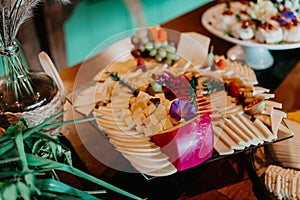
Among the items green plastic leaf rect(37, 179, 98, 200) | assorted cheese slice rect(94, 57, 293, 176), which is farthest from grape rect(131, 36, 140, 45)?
green plastic leaf rect(37, 179, 98, 200)

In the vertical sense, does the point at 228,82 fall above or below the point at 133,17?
above

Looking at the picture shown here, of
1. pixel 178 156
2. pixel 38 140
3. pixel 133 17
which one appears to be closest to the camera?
pixel 38 140

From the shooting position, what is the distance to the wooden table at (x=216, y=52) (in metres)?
0.84

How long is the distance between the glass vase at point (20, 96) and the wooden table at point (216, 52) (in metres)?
0.10

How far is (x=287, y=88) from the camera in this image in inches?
41.1

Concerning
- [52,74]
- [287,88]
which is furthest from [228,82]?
[52,74]

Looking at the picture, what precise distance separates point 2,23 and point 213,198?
1.64 feet

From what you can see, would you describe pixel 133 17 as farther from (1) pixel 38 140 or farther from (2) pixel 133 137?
(1) pixel 38 140

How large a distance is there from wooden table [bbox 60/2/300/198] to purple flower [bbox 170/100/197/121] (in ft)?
0.45

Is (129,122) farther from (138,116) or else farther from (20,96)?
(20,96)

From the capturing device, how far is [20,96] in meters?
0.84

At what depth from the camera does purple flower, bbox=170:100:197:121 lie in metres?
0.78

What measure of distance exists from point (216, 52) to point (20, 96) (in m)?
0.57

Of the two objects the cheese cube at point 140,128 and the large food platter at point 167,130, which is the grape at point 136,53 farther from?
the cheese cube at point 140,128
